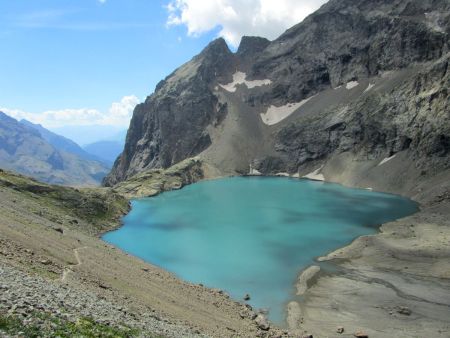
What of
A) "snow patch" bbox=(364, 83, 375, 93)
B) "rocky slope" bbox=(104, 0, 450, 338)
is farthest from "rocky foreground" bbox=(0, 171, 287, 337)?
"snow patch" bbox=(364, 83, 375, 93)

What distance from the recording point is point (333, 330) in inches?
1683

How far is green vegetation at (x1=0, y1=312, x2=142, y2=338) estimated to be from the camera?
1783 cm

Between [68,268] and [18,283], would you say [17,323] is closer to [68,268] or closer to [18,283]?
[18,283]

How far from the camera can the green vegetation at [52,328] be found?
58.5 ft

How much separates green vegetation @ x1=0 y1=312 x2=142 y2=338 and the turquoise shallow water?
2720 centimetres

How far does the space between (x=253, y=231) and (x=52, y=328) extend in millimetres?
70548

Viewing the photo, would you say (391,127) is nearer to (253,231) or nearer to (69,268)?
(253,231)

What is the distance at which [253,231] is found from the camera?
88312 millimetres

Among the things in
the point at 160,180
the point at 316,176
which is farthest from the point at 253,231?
the point at 316,176

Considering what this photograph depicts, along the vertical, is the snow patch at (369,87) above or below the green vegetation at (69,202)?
above

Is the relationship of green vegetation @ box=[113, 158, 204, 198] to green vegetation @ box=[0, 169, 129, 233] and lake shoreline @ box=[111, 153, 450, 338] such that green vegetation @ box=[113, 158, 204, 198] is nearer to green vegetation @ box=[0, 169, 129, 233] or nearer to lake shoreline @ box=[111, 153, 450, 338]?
green vegetation @ box=[0, 169, 129, 233]

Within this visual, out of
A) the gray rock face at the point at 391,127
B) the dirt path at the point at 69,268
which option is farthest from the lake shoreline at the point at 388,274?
the dirt path at the point at 69,268

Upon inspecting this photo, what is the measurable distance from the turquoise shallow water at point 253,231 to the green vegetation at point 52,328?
27.2m

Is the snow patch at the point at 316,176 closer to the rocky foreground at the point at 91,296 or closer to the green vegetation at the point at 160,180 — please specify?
the green vegetation at the point at 160,180
